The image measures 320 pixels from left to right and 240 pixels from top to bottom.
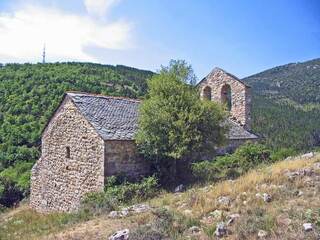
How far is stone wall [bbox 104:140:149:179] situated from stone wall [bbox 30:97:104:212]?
0.26 metres

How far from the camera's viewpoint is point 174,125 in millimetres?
14266

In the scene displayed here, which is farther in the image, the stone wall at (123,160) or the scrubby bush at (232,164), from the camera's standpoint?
the scrubby bush at (232,164)

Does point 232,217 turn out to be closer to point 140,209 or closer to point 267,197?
point 267,197

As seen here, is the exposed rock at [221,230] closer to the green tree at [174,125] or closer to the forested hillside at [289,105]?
the green tree at [174,125]

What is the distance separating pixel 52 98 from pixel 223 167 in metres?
19.7

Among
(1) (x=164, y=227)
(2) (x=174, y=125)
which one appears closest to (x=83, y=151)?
(2) (x=174, y=125)

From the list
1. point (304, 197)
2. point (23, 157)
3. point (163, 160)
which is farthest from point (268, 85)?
point (304, 197)

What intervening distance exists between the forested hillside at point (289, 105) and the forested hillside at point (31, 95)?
12.2 metres

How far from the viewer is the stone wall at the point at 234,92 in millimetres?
20719

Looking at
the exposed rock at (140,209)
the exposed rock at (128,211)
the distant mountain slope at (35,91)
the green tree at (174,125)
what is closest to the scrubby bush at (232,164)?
the green tree at (174,125)

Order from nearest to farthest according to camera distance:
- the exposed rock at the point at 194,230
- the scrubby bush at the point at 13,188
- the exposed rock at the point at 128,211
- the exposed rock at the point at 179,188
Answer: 1. the exposed rock at the point at 194,230
2. the exposed rock at the point at 128,211
3. the exposed rock at the point at 179,188
4. the scrubby bush at the point at 13,188

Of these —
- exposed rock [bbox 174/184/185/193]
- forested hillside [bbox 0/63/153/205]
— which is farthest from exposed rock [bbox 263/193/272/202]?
forested hillside [bbox 0/63/153/205]

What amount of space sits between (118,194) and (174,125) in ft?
10.5

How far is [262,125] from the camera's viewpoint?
33.0 m
